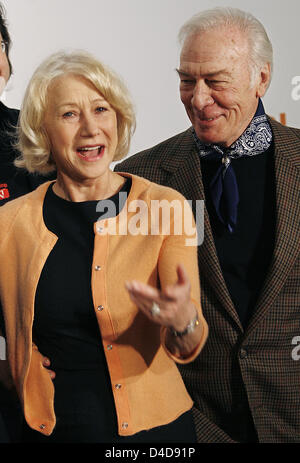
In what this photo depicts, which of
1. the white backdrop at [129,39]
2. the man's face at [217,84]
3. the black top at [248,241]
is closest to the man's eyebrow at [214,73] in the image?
the man's face at [217,84]

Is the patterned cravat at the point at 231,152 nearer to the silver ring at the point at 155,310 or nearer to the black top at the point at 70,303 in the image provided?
the black top at the point at 70,303

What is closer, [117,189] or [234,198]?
[117,189]

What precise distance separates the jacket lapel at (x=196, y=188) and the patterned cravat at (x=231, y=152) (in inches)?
1.3

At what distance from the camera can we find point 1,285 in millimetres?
1282

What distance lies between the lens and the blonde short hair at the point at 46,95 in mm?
1207

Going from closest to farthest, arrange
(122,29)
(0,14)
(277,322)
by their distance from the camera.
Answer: (277,322) < (0,14) < (122,29)

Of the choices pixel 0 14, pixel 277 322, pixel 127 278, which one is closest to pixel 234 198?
pixel 277 322

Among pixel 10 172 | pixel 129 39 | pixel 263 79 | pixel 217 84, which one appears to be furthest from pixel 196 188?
pixel 129 39

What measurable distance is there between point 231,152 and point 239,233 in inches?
8.4

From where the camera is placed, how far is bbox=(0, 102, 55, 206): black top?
5.91 ft

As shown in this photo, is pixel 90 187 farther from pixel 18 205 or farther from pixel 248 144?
pixel 248 144

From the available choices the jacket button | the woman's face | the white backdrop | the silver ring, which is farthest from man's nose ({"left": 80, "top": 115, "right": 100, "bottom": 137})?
the white backdrop

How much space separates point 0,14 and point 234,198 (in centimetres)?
96
